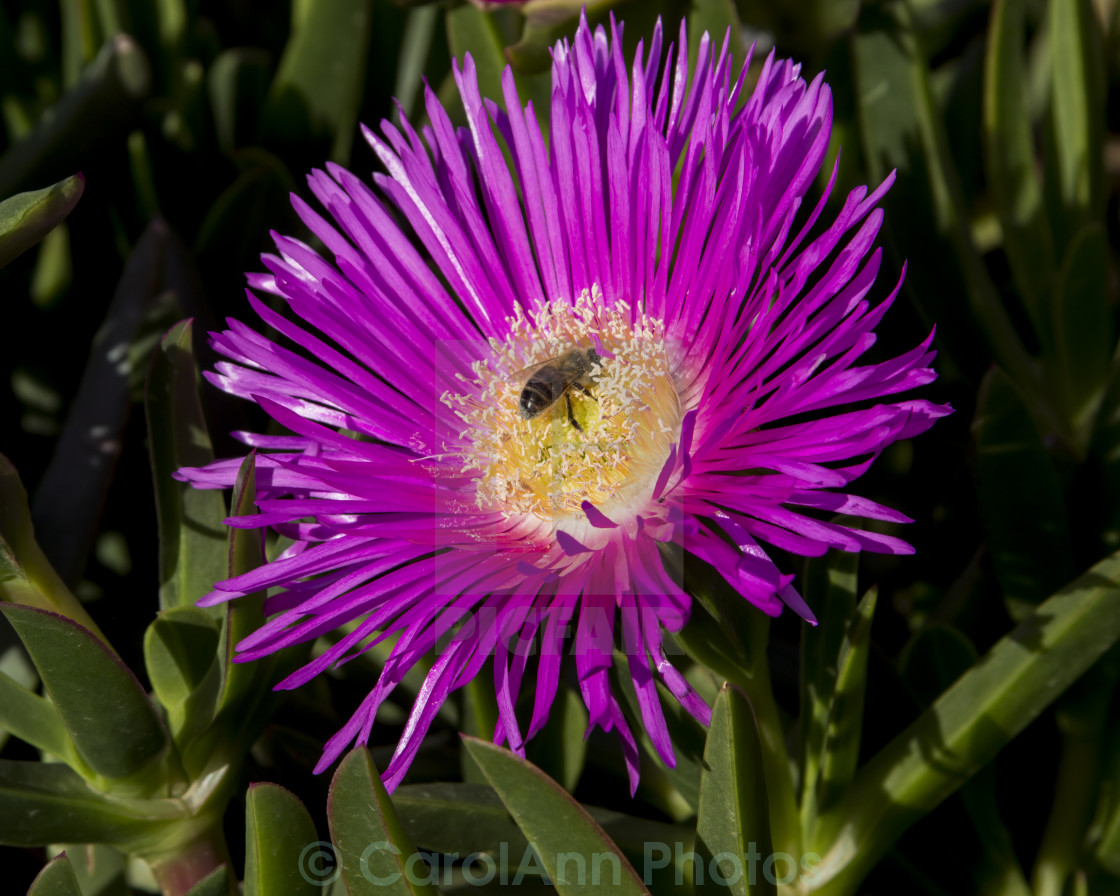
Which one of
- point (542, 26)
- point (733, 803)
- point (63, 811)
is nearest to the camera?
point (733, 803)

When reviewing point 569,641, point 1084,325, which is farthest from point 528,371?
point 1084,325

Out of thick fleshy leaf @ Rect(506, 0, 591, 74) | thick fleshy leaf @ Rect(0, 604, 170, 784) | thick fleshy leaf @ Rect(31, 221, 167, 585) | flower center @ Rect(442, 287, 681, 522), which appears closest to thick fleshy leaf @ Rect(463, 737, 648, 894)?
thick fleshy leaf @ Rect(0, 604, 170, 784)

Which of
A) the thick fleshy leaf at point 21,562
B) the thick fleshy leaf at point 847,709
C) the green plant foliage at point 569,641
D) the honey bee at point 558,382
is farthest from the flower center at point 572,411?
the thick fleshy leaf at point 21,562

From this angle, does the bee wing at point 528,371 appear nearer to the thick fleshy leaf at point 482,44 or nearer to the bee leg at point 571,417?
the bee leg at point 571,417

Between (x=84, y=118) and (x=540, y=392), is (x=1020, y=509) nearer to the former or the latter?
(x=540, y=392)

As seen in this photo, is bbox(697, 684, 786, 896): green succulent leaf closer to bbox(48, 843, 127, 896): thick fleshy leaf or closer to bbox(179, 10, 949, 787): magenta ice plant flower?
bbox(179, 10, 949, 787): magenta ice plant flower
